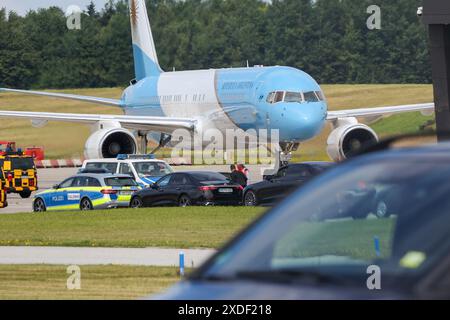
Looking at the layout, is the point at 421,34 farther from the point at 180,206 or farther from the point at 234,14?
the point at 180,206

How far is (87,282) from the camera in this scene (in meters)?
16.9

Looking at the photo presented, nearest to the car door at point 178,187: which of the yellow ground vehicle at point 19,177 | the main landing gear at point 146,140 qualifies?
the yellow ground vehicle at point 19,177

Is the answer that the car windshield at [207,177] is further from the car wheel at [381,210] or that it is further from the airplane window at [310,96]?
the car wheel at [381,210]

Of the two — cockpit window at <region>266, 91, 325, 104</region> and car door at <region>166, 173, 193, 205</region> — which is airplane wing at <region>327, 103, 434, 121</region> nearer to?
cockpit window at <region>266, 91, 325, 104</region>

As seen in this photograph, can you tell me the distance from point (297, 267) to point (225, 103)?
4314cm

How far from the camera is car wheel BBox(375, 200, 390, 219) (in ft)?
19.7

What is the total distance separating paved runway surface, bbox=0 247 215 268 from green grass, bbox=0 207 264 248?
898 mm

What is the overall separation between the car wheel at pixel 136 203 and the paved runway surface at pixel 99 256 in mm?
12156

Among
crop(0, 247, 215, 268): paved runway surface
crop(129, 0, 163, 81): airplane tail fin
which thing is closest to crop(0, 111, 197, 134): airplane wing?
crop(129, 0, 163, 81): airplane tail fin

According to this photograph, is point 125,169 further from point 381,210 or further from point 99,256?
point 381,210

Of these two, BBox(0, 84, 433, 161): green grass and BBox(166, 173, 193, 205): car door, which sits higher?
BBox(0, 84, 433, 161): green grass

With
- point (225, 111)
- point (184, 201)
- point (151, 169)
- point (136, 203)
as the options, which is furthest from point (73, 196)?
point (225, 111)

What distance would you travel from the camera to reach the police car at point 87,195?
35188 mm

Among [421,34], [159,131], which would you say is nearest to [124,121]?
[159,131]
